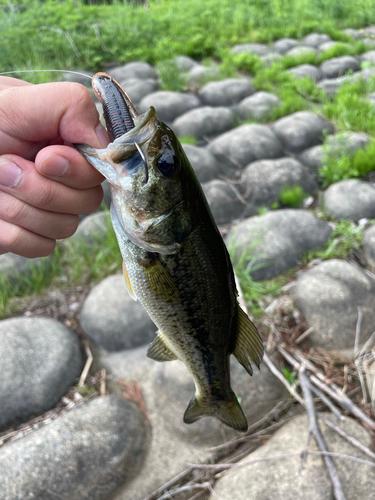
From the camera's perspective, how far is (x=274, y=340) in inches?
106

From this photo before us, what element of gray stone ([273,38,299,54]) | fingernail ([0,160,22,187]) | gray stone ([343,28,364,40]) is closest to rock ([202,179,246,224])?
fingernail ([0,160,22,187])

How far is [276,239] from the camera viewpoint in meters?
3.29

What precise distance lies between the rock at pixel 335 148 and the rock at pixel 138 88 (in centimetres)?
270

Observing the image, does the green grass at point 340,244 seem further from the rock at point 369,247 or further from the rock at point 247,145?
the rock at point 247,145

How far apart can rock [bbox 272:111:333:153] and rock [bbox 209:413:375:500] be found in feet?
11.9

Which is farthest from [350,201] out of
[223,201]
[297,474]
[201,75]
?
[201,75]

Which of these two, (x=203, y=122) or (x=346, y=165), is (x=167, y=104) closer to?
(x=203, y=122)

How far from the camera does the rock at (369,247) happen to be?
3224 millimetres

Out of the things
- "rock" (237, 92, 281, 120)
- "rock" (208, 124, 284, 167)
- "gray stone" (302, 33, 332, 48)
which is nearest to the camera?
"rock" (208, 124, 284, 167)

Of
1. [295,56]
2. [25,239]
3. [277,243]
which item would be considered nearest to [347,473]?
[277,243]

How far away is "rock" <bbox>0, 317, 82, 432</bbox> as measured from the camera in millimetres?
2383

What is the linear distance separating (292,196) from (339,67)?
4313mm

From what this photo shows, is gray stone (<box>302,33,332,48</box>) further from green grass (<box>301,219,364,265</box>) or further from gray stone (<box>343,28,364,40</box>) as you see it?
green grass (<box>301,219,364,265</box>)

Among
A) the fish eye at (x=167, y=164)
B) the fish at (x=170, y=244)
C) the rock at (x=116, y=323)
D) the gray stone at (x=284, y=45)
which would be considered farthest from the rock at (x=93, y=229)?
the gray stone at (x=284, y=45)
